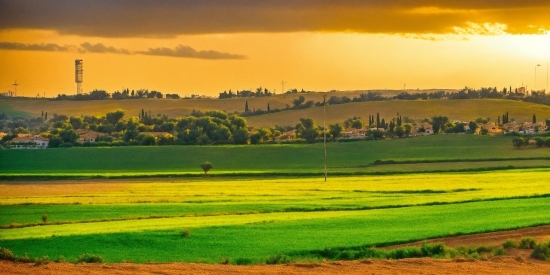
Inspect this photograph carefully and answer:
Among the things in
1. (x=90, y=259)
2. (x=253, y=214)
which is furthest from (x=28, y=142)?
(x=90, y=259)

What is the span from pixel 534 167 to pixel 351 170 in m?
17.1

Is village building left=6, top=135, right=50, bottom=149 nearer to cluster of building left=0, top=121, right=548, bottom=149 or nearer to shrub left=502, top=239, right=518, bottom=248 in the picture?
cluster of building left=0, top=121, right=548, bottom=149

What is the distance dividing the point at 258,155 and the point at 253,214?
2810 inches

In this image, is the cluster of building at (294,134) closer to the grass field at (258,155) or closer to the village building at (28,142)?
the village building at (28,142)

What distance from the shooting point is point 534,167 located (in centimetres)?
8488

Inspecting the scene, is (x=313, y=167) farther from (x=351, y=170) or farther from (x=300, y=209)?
(x=300, y=209)

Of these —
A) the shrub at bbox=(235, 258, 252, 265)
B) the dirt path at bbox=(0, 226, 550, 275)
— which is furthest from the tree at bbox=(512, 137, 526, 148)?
the shrub at bbox=(235, 258, 252, 265)

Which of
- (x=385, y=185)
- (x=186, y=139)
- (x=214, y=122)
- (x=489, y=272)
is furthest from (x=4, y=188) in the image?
(x=214, y=122)

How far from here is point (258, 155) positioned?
117 meters

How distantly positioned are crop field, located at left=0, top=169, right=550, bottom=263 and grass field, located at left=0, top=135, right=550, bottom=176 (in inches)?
1096

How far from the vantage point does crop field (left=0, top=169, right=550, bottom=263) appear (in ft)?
104

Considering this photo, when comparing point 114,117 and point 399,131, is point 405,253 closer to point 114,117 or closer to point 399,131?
point 399,131

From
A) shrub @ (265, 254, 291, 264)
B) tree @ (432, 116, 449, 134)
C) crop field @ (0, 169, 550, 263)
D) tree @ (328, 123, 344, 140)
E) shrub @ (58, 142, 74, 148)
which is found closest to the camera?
shrub @ (265, 254, 291, 264)

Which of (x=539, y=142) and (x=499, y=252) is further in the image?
(x=539, y=142)
